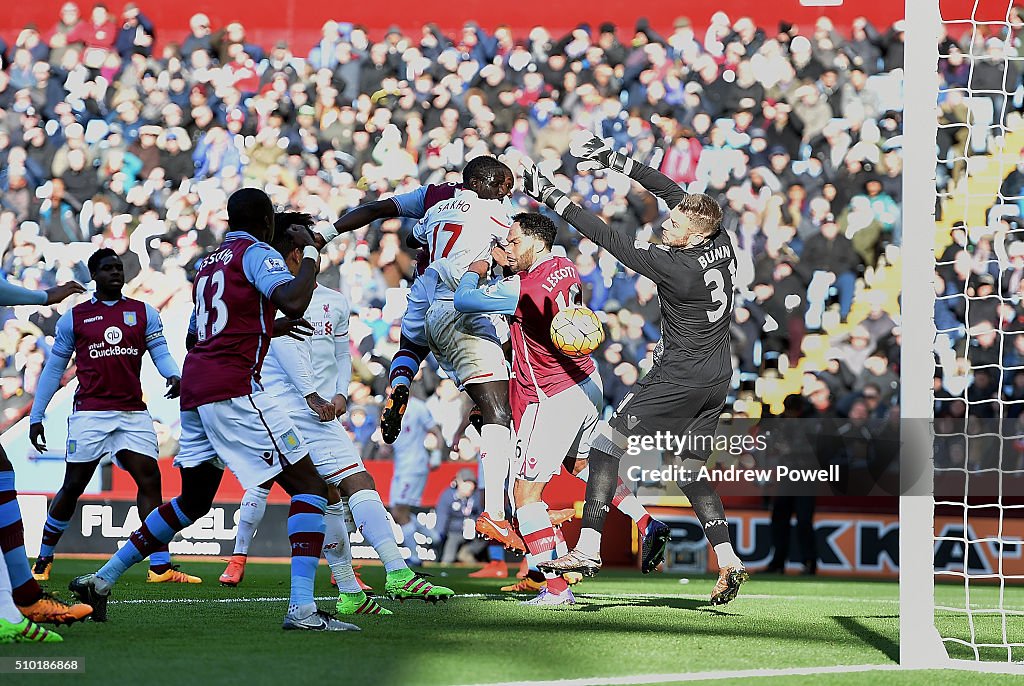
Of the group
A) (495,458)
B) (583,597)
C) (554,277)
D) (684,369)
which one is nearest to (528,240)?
(554,277)

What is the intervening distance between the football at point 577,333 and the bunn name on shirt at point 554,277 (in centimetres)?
29

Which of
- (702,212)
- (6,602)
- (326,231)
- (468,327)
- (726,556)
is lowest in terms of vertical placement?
(6,602)

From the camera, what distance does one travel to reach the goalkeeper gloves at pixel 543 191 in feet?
25.2

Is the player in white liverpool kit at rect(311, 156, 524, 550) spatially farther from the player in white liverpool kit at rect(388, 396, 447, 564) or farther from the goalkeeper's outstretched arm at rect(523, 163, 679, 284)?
the player in white liverpool kit at rect(388, 396, 447, 564)

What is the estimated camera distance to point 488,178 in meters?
8.98

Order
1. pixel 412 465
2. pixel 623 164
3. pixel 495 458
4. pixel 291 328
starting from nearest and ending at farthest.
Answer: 1. pixel 291 328
2. pixel 623 164
3. pixel 495 458
4. pixel 412 465

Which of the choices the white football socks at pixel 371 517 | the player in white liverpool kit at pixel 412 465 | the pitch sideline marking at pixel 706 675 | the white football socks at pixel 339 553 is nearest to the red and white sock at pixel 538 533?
the white football socks at pixel 371 517

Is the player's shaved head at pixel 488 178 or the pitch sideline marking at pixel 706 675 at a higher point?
the player's shaved head at pixel 488 178

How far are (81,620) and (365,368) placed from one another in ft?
27.6

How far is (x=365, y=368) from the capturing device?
585 inches

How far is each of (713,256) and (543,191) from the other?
46.1 inches

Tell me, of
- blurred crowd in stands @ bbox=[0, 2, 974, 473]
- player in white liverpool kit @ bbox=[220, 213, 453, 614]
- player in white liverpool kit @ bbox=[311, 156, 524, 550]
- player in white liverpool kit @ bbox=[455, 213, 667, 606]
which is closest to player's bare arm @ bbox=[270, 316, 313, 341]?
player in white liverpool kit @ bbox=[220, 213, 453, 614]

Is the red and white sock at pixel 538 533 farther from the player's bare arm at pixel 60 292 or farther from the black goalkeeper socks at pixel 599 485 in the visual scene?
the player's bare arm at pixel 60 292

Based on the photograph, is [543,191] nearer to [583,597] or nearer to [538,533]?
[538,533]
